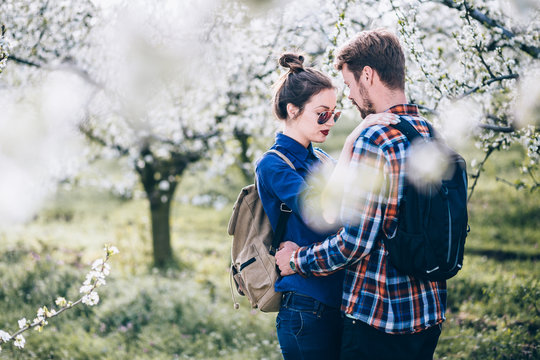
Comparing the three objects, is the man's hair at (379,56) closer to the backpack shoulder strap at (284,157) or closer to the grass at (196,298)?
the backpack shoulder strap at (284,157)

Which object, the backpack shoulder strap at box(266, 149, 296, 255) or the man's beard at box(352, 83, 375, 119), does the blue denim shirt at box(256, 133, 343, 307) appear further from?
the man's beard at box(352, 83, 375, 119)

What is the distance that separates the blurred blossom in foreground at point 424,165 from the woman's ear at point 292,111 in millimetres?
759

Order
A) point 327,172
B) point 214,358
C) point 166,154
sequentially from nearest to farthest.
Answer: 1. point 327,172
2. point 214,358
3. point 166,154

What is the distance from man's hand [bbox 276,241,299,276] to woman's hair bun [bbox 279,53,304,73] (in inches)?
37.7

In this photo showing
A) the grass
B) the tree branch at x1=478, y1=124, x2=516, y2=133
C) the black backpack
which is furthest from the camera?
the grass

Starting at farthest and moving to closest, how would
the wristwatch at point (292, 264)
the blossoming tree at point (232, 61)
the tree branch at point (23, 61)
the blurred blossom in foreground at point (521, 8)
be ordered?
1. the tree branch at point (23, 61)
2. the blurred blossom in foreground at point (521, 8)
3. the blossoming tree at point (232, 61)
4. the wristwatch at point (292, 264)

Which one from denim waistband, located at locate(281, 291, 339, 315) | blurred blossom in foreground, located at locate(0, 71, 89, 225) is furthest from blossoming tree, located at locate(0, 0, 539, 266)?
denim waistband, located at locate(281, 291, 339, 315)

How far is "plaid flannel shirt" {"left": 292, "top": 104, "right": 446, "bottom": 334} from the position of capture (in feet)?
6.82

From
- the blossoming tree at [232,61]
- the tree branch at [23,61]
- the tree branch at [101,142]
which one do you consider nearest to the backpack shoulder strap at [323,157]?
the blossoming tree at [232,61]

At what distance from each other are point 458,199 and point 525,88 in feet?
9.49

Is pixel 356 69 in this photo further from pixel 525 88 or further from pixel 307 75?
pixel 525 88

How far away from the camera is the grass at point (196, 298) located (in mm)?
5348

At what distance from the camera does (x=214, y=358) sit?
5344 mm

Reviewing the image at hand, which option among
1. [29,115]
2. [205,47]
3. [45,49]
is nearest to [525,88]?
[205,47]
